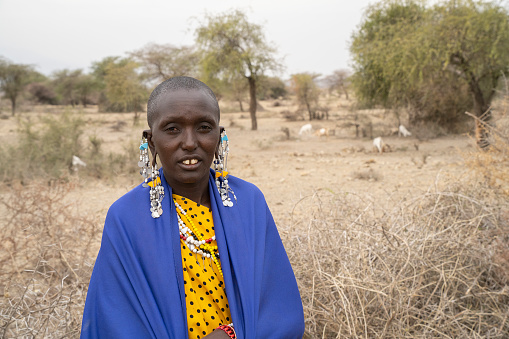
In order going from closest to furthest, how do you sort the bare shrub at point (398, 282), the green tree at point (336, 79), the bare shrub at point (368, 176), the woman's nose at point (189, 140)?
the woman's nose at point (189, 140)
the bare shrub at point (398, 282)
the bare shrub at point (368, 176)
the green tree at point (336, 79)

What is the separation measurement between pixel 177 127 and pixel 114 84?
24432 mm

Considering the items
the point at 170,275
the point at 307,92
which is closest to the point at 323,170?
→ the point at 170,275

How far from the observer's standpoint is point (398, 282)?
2.03 meters

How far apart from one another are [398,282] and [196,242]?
1.12 m

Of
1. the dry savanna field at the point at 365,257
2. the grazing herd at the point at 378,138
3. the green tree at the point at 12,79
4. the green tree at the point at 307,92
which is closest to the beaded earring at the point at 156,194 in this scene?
the dry savanna field at the point at 365,257

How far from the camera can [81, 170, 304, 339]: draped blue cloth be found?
1.27 metres

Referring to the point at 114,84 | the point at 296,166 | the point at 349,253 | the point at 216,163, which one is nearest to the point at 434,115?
the point at 296,166

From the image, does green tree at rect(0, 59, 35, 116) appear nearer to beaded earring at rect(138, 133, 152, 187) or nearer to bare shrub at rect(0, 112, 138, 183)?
bare shrub at rect(0, 112, 138, 183)

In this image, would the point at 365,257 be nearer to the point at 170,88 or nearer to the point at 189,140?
the point at 189,140

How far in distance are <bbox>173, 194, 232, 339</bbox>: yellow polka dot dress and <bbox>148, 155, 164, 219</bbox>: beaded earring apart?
0.09m

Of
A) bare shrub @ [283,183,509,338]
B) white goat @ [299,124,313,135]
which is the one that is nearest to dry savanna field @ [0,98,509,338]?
bare shrub @ [283,183,509,338]

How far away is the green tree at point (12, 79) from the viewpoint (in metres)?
26.9

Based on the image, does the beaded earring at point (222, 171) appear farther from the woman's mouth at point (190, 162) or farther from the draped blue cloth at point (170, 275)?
the woman's mouth at point (190, 162)

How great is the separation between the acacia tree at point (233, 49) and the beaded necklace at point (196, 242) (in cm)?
1628
